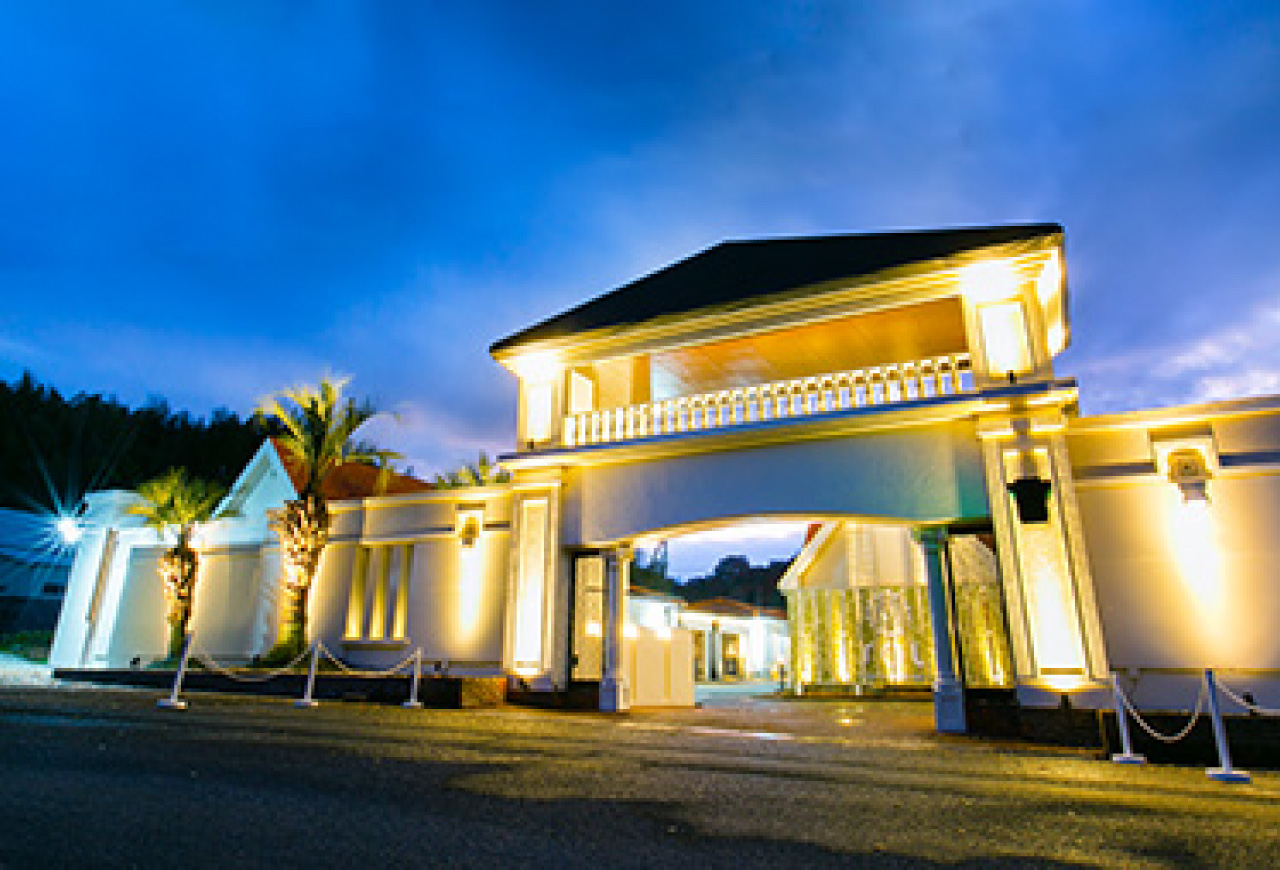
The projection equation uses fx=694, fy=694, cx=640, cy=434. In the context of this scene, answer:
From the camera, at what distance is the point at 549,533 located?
12578 millimetres

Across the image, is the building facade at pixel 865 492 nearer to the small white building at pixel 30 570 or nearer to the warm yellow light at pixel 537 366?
the warm yellow light at pixel 537 366

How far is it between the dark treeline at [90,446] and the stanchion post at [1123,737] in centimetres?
3947

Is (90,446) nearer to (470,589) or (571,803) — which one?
(470,589)

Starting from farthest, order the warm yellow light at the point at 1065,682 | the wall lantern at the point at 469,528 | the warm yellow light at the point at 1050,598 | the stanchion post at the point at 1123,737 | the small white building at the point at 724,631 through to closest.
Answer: the small white building at the point at 724,631
the wall lantern at the point at 469,528
the warm yellow light at the point at 1050,598
the warm yellow light at the point at 1065,682
the stanchion post at the point at 1123,737

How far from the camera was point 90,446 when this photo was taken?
38125 millimetres

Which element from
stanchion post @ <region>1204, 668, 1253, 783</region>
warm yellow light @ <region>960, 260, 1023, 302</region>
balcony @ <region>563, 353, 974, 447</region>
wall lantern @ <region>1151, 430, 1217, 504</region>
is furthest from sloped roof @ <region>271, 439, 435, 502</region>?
stanchion post @ <region>1204, 668, 1253, 783</region>

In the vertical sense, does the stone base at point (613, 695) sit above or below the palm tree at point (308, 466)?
below

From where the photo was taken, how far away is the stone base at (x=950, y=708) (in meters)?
8.98

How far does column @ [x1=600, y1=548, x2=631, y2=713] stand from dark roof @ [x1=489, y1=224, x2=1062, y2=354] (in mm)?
4278

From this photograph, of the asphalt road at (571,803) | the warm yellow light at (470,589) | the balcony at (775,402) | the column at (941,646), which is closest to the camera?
the asphalt road at (571,803)

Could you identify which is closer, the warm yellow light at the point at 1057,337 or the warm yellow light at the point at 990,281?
the warm yellow light at the point at 990,281

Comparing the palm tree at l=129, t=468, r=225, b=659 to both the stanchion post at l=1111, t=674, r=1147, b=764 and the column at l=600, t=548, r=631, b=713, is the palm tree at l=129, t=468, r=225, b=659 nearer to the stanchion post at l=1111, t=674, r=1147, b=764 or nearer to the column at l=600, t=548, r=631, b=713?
the column at l=600, t=548, r=631, b=713

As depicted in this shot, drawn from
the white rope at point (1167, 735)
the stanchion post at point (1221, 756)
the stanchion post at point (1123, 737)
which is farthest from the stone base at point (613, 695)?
the stanchion post at point (1221, 756)

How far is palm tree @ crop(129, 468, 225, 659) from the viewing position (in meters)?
16.7
